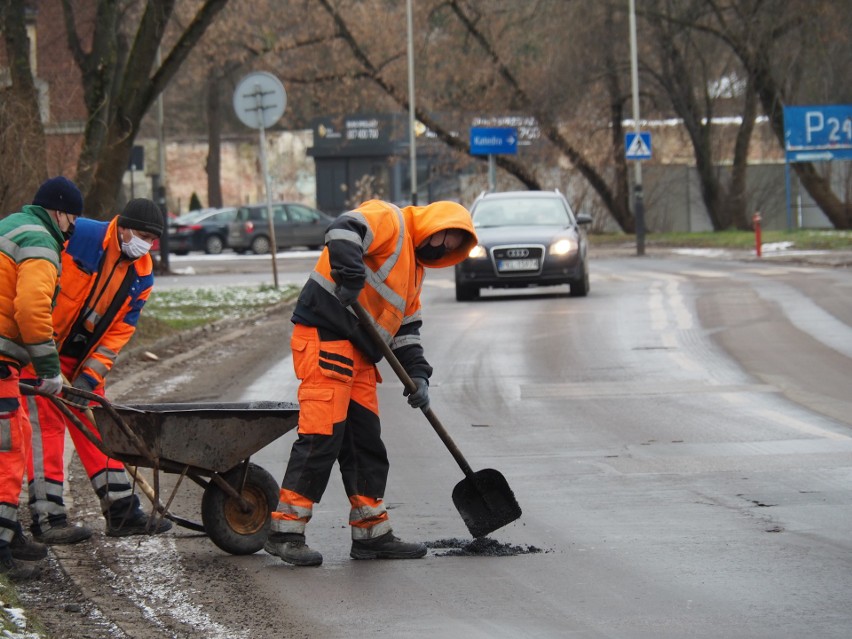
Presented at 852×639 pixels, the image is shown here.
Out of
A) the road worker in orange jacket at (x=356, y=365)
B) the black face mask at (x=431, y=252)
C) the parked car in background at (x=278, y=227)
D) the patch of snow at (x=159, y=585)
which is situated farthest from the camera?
the parked car in background at (x=278, y=227)

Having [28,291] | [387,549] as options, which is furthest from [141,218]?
[387,549]

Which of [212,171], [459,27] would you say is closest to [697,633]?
[459,27]

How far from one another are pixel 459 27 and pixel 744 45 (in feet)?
33.7

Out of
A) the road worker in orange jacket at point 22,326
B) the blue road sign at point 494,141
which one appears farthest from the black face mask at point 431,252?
the blue road sign at point 494,141

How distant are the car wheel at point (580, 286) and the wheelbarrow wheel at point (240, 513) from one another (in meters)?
14.3

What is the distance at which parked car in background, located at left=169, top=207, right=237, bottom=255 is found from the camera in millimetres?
43125

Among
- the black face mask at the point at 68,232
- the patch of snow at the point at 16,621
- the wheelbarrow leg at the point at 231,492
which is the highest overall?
the black face mask at the point at 68,232

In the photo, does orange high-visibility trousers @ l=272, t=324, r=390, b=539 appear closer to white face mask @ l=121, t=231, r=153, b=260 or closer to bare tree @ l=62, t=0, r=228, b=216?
white face mask @ l=121, t=231, r=153, b=260

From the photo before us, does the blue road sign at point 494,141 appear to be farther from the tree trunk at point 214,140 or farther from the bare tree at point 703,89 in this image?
the tree trunk at point 214,140

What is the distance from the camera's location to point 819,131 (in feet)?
115

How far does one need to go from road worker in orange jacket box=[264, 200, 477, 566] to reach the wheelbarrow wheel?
286mm

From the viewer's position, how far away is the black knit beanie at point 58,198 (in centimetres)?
624

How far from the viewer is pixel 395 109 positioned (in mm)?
46844

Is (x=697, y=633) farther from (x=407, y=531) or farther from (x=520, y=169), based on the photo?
(x=520, y=169)
